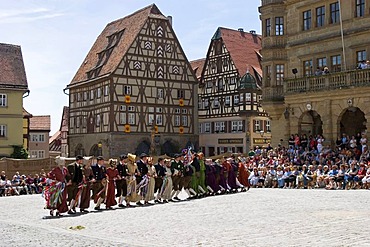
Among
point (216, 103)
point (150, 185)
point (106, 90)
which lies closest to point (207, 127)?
point (216, 103)

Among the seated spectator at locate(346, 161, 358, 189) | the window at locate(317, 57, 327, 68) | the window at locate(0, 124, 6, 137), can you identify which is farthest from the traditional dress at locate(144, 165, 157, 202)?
the window at locate(0, 124, 6, 137)

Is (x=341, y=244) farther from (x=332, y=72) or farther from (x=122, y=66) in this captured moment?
(x=122, y=66)

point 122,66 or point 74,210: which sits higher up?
point 122,66

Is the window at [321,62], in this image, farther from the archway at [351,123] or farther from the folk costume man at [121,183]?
the folk costume man at [121,183]

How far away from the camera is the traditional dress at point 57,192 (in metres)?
16.8

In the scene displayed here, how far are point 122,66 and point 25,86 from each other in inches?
359

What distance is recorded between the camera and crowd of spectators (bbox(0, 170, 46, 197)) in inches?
1142

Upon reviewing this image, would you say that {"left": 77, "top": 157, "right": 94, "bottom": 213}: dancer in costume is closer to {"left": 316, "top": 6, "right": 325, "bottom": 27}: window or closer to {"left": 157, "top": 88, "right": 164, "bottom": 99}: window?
{"left": 316, "top": 6, "right": 325, "bottom": 27}: window

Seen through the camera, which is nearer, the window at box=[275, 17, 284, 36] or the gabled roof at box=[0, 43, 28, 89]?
the window at box=[275, 17, 284, 36]

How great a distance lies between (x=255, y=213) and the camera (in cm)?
1562

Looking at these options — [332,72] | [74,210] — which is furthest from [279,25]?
[74,210]

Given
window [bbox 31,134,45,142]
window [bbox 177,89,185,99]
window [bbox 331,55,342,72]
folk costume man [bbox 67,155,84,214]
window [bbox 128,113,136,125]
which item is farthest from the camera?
window [bbox 31,134,45,142]

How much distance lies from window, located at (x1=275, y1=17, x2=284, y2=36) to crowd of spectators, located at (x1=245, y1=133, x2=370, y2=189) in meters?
7.39

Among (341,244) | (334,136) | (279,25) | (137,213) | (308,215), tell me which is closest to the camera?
(341,244)
